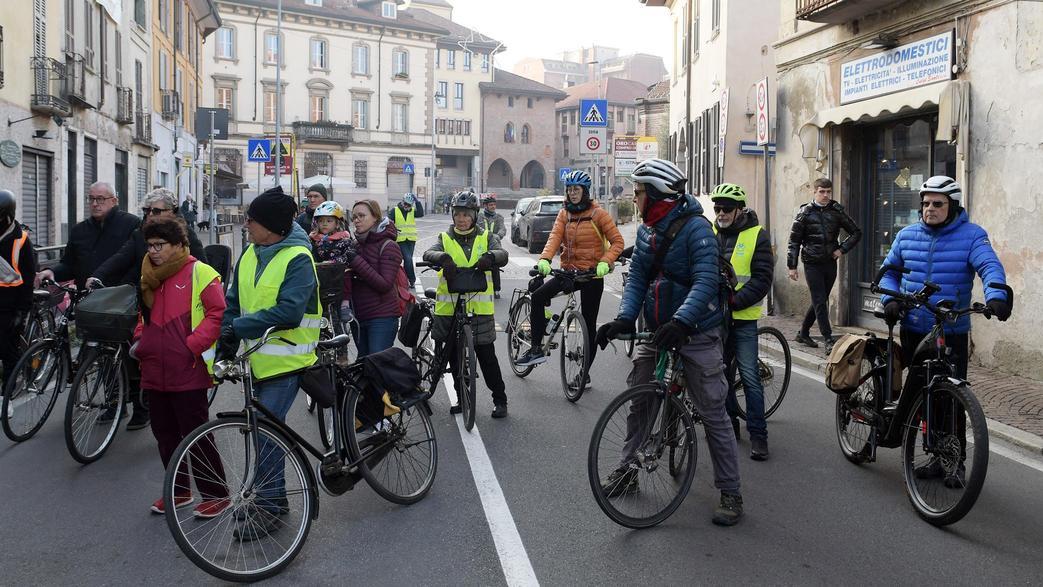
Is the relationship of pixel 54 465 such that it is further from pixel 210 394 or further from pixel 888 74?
pixel 888 74

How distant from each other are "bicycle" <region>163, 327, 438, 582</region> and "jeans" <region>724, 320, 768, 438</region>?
2.63 meters

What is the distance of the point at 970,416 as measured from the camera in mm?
4734

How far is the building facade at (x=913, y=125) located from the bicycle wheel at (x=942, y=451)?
5.09m

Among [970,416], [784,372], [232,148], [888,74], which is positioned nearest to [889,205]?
[888,74]

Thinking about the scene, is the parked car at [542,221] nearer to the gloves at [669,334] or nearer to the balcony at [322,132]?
the gloves at [669,334]

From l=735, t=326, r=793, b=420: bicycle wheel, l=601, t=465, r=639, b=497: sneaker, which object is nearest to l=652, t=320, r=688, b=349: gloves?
l=601, t=465, r=639, b=497: sneaker

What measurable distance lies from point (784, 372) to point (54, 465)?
17.0 feet

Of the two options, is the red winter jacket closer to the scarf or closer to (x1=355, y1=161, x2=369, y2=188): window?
the scarf

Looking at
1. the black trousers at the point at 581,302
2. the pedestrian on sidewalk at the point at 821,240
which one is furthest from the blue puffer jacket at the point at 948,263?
the pedestrian on sidewalk at the point at 821,240

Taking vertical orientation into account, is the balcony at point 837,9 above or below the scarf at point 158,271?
above

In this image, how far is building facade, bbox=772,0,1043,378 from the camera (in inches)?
384

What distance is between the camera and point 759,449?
633cm

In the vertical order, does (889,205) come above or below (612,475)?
above

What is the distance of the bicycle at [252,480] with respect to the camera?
417 cm
